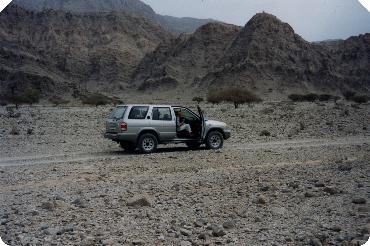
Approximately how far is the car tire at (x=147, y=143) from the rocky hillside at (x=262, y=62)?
32.3m

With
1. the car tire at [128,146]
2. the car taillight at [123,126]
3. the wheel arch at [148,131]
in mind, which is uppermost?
the car taillight at [123,126]

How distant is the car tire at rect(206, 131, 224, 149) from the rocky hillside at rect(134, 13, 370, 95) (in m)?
30.9

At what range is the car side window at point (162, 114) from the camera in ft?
45.7

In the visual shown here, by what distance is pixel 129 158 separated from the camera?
12.9 metres

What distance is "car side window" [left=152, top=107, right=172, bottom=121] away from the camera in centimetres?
1393

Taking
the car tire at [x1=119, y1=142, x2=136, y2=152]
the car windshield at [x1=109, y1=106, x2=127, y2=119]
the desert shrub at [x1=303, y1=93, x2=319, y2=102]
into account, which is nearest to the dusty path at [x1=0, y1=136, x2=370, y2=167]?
the car tire at [x1=119, y1=142, x2=136, y2=152]

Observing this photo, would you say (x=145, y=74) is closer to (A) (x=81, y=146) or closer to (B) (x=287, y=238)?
(A) (x=81, y=146)

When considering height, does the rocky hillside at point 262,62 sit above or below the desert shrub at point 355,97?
above

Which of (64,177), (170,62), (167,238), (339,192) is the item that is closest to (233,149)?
(64,177)

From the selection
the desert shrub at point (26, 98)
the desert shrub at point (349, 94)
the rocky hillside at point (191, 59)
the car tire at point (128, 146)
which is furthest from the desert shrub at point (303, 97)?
the car tire at point (128, 146)

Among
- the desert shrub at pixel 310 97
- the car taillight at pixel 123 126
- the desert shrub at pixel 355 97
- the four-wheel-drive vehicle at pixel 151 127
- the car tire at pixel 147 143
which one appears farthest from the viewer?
the desert shrub at pixel 310 97

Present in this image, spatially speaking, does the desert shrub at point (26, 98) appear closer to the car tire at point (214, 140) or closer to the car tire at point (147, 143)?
the car tire at point (214, 140)

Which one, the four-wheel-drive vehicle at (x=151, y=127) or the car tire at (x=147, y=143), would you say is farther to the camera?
the car tire at (x=147, y=143)

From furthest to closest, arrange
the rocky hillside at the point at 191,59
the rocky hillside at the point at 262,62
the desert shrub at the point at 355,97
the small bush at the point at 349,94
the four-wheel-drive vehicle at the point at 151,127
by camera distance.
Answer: the rocky hillside at the point at 191,59 → the rocky hillside at the point at 262,62 → the small bush at the point at 349,94 → the desert shrub at the point at 355,97 → the four-wheel-drive vehicle at the point at 151,127
